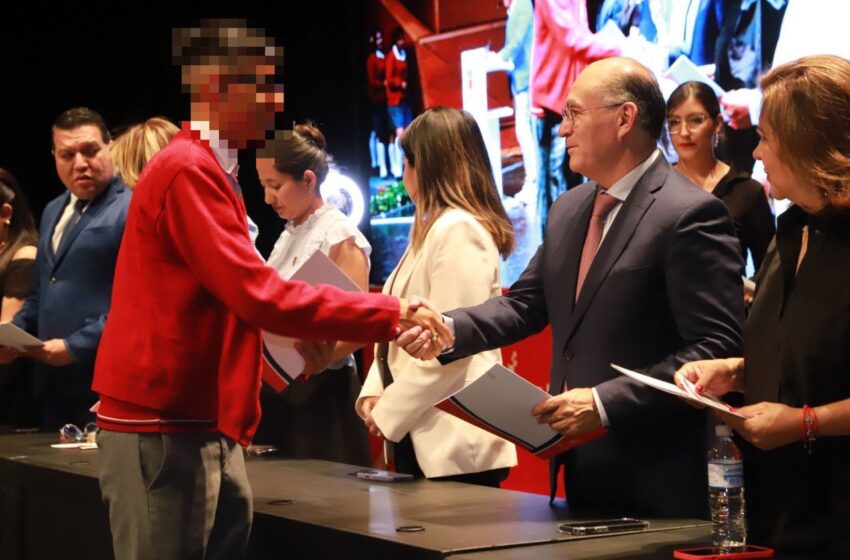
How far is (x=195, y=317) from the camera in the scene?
2174 millimetres

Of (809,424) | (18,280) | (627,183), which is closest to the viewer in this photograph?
(809,424)

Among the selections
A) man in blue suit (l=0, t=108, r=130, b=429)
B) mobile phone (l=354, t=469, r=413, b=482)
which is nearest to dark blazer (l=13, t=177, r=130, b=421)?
man in blue suit (l=0, t=108, r=130, b=429)

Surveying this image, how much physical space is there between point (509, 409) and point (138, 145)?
2.52 meters

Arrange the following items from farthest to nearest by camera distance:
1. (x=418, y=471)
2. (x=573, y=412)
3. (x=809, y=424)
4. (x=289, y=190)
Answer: (x=289, y=190)
(x=418, y=471)
(x=573, y=412)
(x=809, y=424)

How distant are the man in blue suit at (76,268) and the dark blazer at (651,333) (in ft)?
7.31

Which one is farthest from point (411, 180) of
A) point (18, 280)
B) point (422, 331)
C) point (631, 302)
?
point (18, 280)

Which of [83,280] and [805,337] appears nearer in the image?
[805,337]

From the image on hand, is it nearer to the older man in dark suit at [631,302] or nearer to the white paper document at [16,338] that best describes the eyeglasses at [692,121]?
the older man in dark suit at [631,302]

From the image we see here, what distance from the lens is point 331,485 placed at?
9.36ft

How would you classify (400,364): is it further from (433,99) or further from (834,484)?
A: (433,99)

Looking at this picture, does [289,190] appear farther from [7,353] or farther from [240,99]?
[240,99]

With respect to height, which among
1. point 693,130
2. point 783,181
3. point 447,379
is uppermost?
point 693,130

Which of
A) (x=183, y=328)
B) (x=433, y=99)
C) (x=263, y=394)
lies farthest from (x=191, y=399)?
(x=433, y=99)

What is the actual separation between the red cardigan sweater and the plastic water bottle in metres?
0.73
